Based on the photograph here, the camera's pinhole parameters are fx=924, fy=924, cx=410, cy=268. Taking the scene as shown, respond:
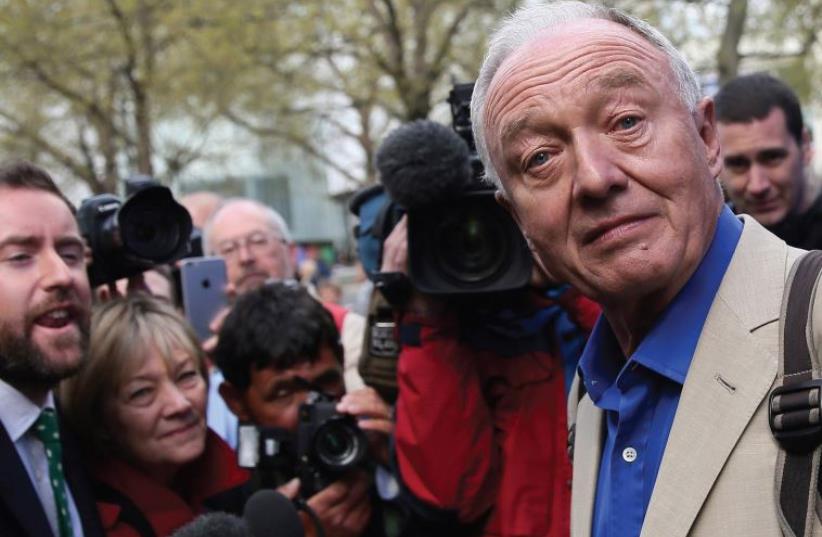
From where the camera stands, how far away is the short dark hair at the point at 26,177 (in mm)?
2389

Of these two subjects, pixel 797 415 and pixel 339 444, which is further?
pixel 339 444

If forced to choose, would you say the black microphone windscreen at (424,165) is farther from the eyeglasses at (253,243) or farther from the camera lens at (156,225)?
the eyeglasses at (253,243)

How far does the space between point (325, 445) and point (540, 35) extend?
1435 mm

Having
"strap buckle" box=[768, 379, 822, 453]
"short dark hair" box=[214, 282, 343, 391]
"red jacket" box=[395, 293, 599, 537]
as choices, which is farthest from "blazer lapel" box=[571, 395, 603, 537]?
"short dark hair" box=[214, 282, 343, 391]

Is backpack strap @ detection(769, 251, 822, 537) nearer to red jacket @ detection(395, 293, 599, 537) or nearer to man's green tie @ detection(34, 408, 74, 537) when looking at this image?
red jacket @ detection(395, 293, 599, 537)

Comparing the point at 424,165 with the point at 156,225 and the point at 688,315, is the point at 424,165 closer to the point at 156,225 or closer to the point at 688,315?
the point at 156,225

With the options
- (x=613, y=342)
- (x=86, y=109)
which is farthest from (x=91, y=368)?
(x=86, y=109)

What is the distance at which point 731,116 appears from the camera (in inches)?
130

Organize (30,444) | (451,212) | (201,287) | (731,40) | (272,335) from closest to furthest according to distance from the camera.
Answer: (30,444) → (451,212) → (272,335) → (201,287) → (731,40)

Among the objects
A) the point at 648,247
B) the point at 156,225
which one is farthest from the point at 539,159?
the point at 156,225

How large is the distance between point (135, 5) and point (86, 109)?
7.22 feet

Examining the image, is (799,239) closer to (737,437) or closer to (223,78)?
(737,437)

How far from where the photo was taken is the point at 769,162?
10.7ft

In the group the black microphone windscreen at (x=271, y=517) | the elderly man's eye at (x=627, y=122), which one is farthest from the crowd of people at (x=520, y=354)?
the black microphone windscreen at (x=271, y=517)
